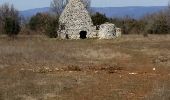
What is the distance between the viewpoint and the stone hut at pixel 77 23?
55.0m

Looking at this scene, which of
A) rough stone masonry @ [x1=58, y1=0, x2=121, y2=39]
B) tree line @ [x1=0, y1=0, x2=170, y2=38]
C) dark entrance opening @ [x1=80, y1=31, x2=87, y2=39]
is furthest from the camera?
tree line @ [x1=0, y1=0, x2=170, y2=38]

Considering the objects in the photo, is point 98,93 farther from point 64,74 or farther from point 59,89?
point 64,74

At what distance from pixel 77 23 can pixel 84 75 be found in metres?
33.0

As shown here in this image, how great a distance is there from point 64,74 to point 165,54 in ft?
40.2

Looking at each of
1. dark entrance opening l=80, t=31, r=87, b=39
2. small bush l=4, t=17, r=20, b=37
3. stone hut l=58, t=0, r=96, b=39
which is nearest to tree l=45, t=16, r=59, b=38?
stone hut l=58, t=0, r=96, b=39

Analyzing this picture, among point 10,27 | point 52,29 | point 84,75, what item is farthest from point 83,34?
point 84,75

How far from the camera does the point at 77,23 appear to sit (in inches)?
2172

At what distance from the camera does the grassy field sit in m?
17.2

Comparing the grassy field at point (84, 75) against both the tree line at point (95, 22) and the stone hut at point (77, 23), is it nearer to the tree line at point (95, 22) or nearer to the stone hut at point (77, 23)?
the stone hut at point (77, 23)

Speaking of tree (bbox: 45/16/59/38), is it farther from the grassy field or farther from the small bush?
the grassy field

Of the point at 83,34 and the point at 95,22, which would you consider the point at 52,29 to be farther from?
the point at 95,22

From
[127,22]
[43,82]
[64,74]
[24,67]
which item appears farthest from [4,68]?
[127,22]

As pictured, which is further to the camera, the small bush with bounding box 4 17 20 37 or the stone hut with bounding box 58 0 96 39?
the small bush with bounding box 4 17 20 37

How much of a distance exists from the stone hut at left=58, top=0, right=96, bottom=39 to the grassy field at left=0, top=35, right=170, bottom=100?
21.0 meters
